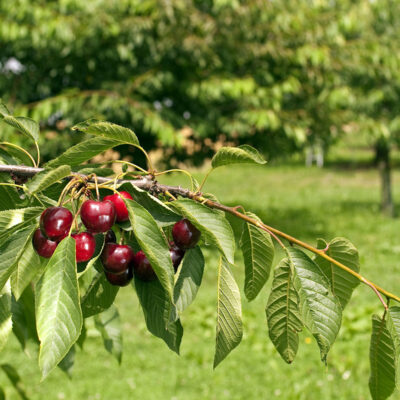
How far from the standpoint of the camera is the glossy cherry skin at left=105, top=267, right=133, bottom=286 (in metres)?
0.87

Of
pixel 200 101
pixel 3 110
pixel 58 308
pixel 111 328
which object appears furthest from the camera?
pixel 200 101

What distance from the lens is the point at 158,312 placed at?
88 centimetres

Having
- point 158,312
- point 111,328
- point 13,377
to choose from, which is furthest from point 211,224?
point 13,377

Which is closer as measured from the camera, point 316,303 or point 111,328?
point 316,303

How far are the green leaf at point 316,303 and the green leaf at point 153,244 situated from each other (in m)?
0.22

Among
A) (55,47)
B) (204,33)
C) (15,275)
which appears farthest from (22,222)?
(204,33)

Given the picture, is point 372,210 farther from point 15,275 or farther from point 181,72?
point 15,275

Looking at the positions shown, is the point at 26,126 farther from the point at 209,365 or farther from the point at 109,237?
the point at 209,365

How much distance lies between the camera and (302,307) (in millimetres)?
850

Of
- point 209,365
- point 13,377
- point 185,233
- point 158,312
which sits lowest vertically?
point 209,365

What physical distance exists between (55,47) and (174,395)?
3.99m

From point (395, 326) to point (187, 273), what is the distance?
35 centimetres

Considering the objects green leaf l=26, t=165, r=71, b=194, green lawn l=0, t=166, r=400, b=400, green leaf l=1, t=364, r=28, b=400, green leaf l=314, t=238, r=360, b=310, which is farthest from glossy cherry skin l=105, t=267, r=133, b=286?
green lawn l=0, t=166, r=400, b=400

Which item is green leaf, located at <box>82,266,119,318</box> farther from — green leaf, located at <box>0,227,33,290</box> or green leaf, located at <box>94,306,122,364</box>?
green leaf, located at <box>94,306,122,364</box>
